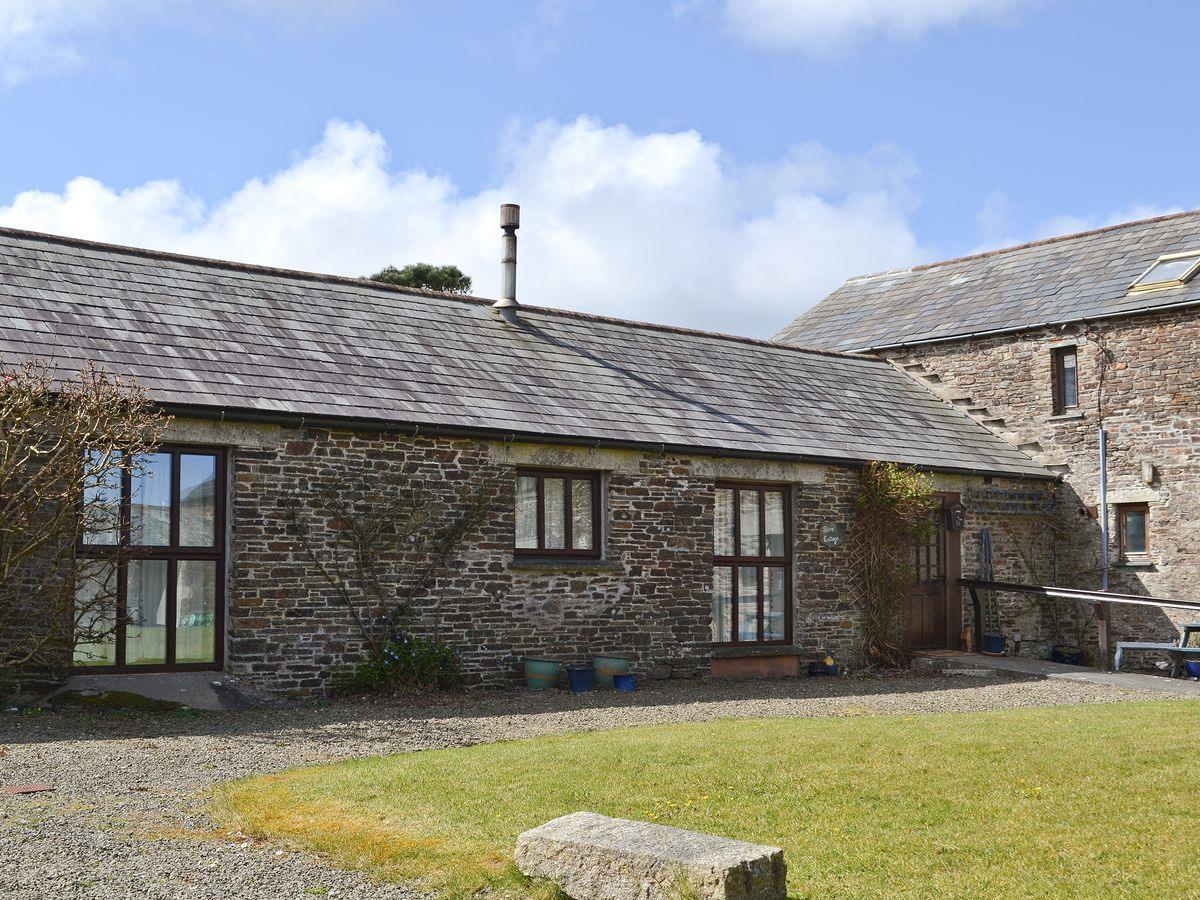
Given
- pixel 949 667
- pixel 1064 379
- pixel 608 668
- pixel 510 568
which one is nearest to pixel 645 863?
pixel 510 568

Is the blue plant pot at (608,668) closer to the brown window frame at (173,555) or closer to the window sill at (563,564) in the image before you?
the window sill at (563,564)

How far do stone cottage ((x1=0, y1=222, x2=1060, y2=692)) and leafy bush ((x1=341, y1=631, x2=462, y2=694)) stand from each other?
21 centimetres

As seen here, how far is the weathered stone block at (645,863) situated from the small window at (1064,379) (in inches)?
659

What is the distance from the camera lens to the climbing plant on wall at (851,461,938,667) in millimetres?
16969

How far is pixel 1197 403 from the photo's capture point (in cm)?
1873

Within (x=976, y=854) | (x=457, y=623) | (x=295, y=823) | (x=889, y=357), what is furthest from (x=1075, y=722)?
(x=889, y=357)

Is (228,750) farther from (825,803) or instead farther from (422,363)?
(422,363)

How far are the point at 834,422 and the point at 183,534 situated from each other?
9499 millimetres

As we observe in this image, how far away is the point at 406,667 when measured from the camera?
13.0 metres

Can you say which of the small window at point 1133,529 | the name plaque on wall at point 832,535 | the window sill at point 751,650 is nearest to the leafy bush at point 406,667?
the window sill at point 751,650

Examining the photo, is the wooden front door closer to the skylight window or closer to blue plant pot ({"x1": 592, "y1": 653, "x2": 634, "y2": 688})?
the skylight window

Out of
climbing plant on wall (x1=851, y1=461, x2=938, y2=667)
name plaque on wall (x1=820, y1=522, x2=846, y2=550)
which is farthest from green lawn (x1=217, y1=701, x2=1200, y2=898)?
climbing plant on wall (x1=851, y1=461, x2=938, y2=667)

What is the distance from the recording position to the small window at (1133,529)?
19.6 meters

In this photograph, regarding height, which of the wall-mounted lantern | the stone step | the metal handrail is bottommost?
the stone step
